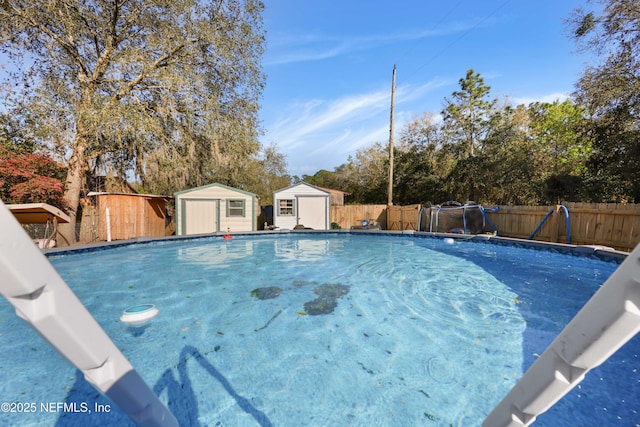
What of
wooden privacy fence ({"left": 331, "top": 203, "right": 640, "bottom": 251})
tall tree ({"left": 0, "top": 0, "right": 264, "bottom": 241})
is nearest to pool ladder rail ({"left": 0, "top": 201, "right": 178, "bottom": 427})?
wooden privacy fence ({"left": 331, "top": 203, "right": 640, "bottom": 251})

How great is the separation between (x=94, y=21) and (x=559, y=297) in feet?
49.9

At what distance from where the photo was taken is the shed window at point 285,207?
14812 millimetres

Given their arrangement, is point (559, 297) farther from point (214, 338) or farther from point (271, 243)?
point (271, 243)

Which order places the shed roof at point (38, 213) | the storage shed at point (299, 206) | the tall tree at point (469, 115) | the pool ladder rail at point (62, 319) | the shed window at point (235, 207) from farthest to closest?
the tall tree at point (469, 115) → the storage shed at point (299, 206) → the shed window at point (235, 207) → the shed roof at point (38, 213) → the pool ladder rail at point (62, 319)

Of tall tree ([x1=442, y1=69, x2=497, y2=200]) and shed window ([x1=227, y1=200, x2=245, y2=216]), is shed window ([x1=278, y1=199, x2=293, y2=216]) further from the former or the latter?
tall tree ([x1=442, y1=69, x2=497, y2=200])

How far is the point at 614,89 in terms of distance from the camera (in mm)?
9398

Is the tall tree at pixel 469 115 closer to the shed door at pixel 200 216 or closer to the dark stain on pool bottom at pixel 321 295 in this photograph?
the shed door at pixel 200 216

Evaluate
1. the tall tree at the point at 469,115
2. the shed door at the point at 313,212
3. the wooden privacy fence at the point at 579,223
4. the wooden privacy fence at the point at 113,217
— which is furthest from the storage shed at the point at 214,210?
the tall tree at the point at 469,115

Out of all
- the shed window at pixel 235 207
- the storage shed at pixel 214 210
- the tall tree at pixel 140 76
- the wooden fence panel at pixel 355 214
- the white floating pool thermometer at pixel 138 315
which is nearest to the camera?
the white floating pool thermometer at pixel 138 315

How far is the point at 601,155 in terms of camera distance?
11062 millimetres

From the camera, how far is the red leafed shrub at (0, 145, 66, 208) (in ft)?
27.6

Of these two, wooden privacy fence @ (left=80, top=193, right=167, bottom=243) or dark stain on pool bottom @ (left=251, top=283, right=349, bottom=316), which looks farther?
wooden privacy fence @ (left=80, top=193, right=167, bottom=243)

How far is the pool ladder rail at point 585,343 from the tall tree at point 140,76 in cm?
1116

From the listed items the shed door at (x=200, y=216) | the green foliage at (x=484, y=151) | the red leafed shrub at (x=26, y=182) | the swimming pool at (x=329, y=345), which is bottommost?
the swimming pool at (x=329, y=345)
